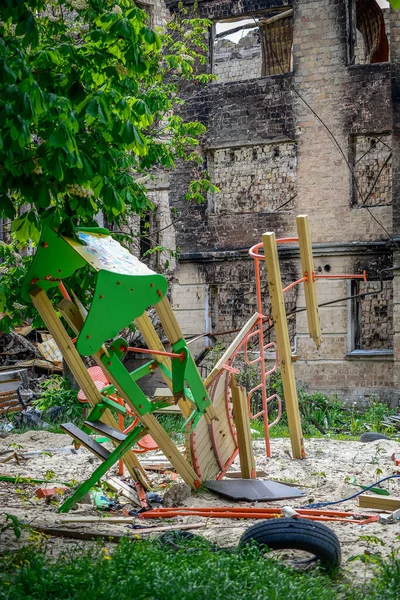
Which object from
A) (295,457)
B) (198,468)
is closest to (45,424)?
(295,457)

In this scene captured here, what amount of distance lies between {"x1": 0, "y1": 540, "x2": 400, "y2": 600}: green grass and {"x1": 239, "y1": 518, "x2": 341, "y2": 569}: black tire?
14cm

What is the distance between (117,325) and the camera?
21.0 ft

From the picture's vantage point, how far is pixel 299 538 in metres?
5.34

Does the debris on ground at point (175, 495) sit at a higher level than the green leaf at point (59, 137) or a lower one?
lower

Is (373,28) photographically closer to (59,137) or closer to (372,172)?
(372,172)

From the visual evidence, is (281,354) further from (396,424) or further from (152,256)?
(152,256)

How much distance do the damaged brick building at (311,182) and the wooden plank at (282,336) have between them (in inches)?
288

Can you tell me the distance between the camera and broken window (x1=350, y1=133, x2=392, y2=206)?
17453 millimetres

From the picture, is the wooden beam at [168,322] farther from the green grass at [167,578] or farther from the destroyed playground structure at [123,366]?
the green grass at [167,578]

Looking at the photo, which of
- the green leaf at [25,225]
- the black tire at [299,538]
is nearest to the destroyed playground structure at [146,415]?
the black tire at [299,538]

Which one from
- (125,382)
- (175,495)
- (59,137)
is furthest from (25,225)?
(175,495)

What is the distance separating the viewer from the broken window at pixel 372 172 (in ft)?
57.3

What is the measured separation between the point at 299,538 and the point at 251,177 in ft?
45.7

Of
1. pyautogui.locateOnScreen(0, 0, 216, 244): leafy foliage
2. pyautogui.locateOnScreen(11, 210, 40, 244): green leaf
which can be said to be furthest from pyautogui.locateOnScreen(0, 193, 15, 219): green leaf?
pyautogui.locateOnScreen(11, 210, 40, 244): green leaf
